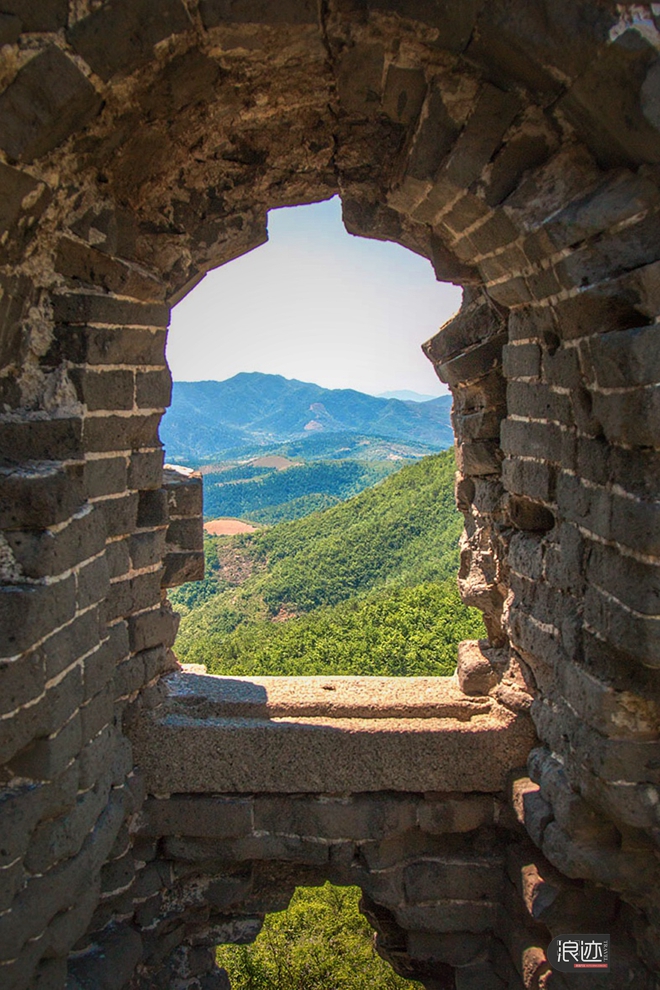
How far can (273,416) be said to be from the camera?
60.2 meters

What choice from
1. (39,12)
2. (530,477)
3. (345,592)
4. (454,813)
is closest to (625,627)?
(530,477)

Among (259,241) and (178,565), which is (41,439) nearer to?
(178,565)

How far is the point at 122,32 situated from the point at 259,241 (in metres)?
1.27

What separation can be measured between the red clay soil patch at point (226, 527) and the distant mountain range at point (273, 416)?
77.3 ft

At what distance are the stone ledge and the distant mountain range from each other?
44.1 metres

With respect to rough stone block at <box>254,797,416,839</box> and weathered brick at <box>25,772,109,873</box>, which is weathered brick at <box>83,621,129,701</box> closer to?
weathered brick at <box>25,772,109,873</box>

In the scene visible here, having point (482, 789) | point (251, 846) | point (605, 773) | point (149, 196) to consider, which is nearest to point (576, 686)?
point (605, 773)

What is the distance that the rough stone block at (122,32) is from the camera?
216 centimetres

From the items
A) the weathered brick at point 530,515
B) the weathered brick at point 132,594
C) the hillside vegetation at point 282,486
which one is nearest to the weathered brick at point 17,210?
the weathered brick at point 132,594

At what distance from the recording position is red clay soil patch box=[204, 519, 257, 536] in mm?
21953

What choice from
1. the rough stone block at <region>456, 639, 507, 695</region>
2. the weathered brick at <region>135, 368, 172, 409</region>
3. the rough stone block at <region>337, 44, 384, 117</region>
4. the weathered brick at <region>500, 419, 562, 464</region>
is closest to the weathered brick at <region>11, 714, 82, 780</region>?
the weathered brick at <region>135, 368, 172, 409</region>

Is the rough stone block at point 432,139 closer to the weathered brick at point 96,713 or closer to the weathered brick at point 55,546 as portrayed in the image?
the weathered brick at point 55,546

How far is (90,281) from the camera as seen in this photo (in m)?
2.89

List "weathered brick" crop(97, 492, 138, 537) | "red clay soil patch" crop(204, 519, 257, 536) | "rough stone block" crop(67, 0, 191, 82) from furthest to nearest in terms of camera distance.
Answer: "red clay soil patch" crop(204, 519, 257, 536) < "weathered brick" crop(97, 492, 138, 537) < "rough stone block" crop(67, 0, 191, 82)
